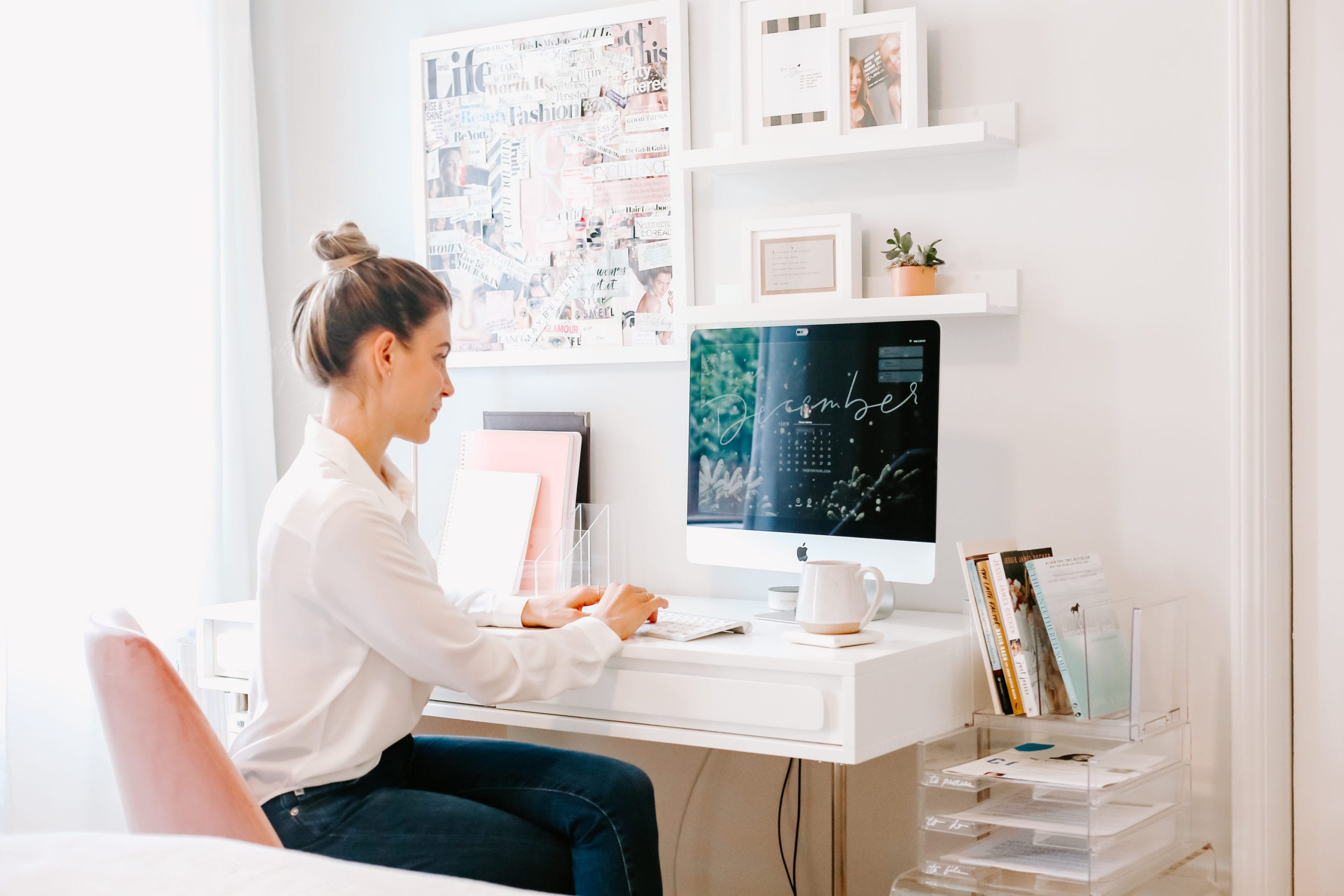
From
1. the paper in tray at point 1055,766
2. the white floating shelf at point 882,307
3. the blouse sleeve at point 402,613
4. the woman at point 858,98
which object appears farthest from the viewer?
the woman at point 858,98

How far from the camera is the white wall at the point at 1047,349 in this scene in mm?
1922

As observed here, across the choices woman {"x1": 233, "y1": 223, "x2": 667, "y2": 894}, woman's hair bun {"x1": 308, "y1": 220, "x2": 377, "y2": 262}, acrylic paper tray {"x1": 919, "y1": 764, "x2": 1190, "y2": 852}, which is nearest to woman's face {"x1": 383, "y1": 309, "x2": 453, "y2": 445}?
woman {"x1": 233, "y1": 223, "x2": 667, "y2": 894}

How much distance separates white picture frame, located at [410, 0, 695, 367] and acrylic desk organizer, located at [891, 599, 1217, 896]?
94cm

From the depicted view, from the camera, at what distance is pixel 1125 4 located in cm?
195

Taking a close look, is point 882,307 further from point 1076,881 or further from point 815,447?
point 1076,881

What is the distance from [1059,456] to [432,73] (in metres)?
1.49

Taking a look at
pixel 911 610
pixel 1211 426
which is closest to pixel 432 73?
pixel 911 610

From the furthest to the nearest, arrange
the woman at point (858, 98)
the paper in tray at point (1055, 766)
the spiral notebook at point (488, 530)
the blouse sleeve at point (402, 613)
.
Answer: the spiral notebook at point (488, 530) → the woman at point (858, 98) → the paper in tray at point (1055, 766) → the blouse sleeve at point (402, 613)

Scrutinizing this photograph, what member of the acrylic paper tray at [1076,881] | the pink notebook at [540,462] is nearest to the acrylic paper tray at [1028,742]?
the acrylic paper tray at [1076,881]

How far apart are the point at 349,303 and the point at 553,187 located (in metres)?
0.88

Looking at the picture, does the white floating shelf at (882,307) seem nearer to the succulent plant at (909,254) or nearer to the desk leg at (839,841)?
the succulent plant at (909,254)

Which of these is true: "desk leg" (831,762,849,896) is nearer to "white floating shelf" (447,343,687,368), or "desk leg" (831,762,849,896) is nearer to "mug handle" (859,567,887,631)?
"mug handle" (859,567,887,631)

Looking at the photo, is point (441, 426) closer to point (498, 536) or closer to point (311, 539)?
point (498, 536)

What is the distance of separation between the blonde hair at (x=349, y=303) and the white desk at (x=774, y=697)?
450mm
